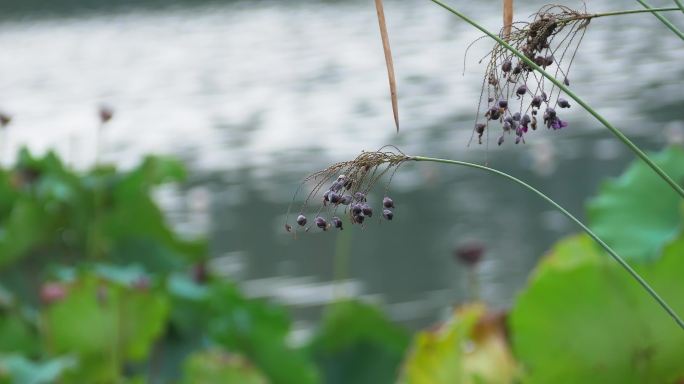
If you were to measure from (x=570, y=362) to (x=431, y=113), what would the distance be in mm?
5717

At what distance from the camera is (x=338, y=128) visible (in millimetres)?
7285

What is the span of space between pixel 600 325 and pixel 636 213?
397 millimetres

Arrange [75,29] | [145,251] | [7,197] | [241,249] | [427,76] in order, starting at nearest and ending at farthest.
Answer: [145,251]
[7,197]
[241,249]
[427,76]
[75,29]

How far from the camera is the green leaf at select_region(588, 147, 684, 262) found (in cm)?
182

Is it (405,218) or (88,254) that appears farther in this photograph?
(405,218)

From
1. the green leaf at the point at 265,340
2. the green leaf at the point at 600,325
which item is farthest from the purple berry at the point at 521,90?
the green leaf at the point at 265,340

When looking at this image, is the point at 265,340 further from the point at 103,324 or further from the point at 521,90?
the point at 521,90

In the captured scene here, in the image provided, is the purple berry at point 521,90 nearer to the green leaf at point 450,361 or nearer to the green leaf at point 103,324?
Answer: the green leaf at point 450,361

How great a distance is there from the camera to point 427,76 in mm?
8477

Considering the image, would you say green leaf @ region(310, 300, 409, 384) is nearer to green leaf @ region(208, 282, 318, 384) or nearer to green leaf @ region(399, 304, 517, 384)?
green leaf @ region(208, 282, 318, 384)

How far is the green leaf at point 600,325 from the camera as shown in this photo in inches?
60.4

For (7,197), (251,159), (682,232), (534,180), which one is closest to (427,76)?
(251,159)

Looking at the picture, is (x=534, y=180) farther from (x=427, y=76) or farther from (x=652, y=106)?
(x=427, y=76)

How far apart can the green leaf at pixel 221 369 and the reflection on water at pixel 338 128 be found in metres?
2.16
